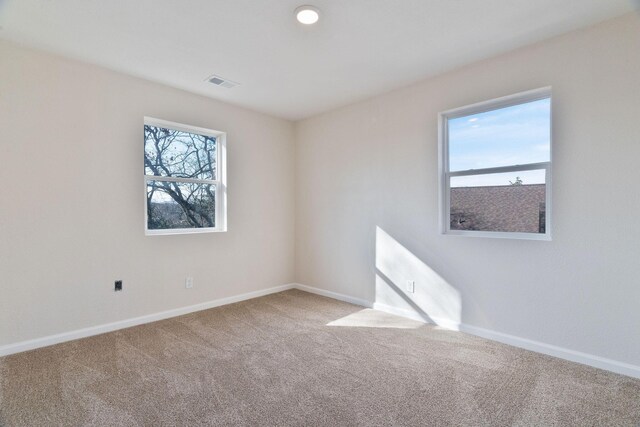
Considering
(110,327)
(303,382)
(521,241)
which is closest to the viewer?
(303,382)

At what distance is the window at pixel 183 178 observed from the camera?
3.41 meters

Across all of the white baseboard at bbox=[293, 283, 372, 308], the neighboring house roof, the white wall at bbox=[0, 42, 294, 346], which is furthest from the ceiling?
the white baseboard at bbox=[293, 283, 372, 308]

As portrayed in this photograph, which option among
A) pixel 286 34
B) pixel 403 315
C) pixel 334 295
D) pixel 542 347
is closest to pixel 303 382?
pixel 403 315

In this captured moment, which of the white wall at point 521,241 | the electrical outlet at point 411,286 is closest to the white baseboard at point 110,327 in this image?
the white wall at point 521,241

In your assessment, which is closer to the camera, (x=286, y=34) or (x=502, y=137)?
(x=286, y=34)

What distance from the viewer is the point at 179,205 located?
3641 millimetres

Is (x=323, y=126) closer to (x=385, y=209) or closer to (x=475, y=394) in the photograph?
(x=385, y=209)

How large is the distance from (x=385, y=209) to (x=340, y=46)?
184 centimetres

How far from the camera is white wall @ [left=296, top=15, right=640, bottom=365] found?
2.24m

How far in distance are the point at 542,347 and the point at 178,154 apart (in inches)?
161

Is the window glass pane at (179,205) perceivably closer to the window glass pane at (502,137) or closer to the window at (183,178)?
the window at (183,178)

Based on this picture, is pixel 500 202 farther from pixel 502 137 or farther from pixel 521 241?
pixel 502 137

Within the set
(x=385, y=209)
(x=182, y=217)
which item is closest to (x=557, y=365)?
(x=385, y=209)

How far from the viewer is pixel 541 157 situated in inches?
103
